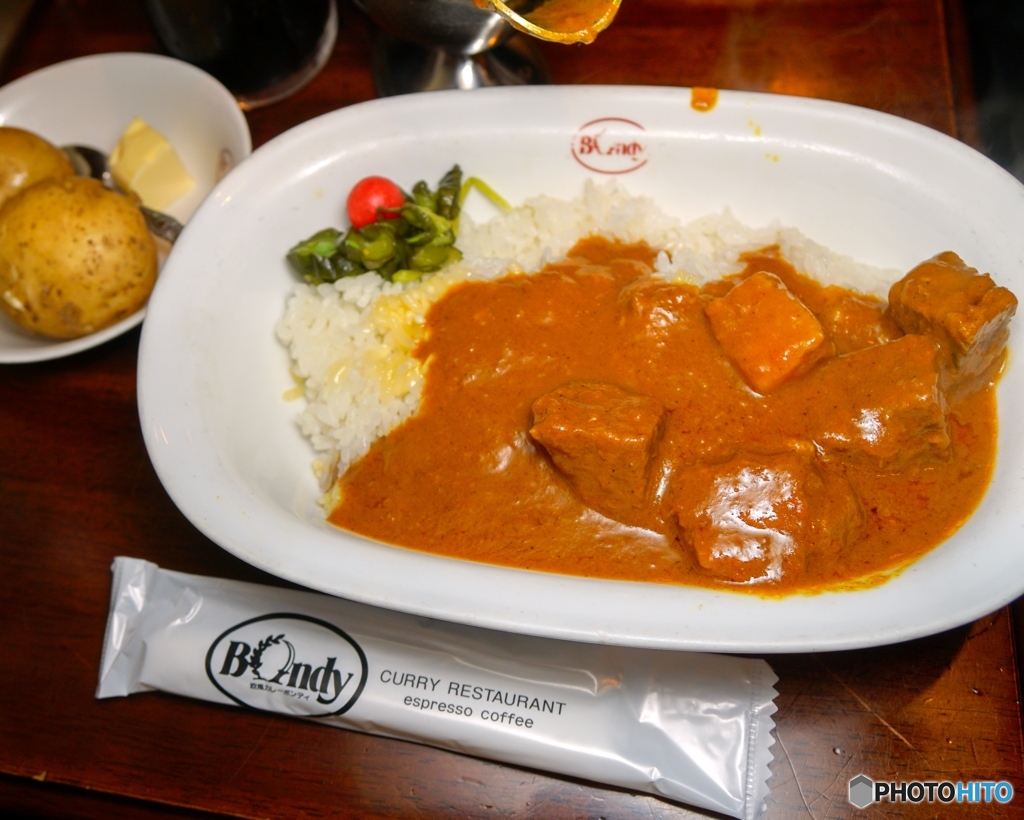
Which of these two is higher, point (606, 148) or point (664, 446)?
point (606, 148)

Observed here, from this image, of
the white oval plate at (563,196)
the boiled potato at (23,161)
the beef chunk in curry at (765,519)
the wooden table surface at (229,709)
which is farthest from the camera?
the boiled potato at (23,161)

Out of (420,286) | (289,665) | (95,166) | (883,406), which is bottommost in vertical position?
(289,665)

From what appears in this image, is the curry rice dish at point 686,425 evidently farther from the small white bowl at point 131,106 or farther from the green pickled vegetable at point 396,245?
the small white bowl at point 131,106

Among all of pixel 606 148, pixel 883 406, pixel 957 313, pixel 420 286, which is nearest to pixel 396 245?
pixel 420 286

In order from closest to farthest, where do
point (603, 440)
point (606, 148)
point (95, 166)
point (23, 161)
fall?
point (603, 440), point (606, 148), point (23, 161), point (95, 166)

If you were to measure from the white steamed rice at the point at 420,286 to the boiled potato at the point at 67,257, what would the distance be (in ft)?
2.16

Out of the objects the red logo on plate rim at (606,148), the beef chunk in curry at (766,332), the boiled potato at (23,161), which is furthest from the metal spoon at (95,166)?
the beef chunk in curry at (766,332)

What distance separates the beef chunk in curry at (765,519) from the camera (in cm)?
198

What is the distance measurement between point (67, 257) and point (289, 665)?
5.27 feet

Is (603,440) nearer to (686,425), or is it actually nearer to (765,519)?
(686,425)

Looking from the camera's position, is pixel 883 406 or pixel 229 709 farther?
pixel 229 709

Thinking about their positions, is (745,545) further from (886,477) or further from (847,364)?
(847,364)

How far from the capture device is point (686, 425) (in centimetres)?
222

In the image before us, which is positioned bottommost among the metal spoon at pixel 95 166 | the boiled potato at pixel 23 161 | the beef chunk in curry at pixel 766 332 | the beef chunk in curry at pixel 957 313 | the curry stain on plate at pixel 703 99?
the metal spoon at pixel 95 166
